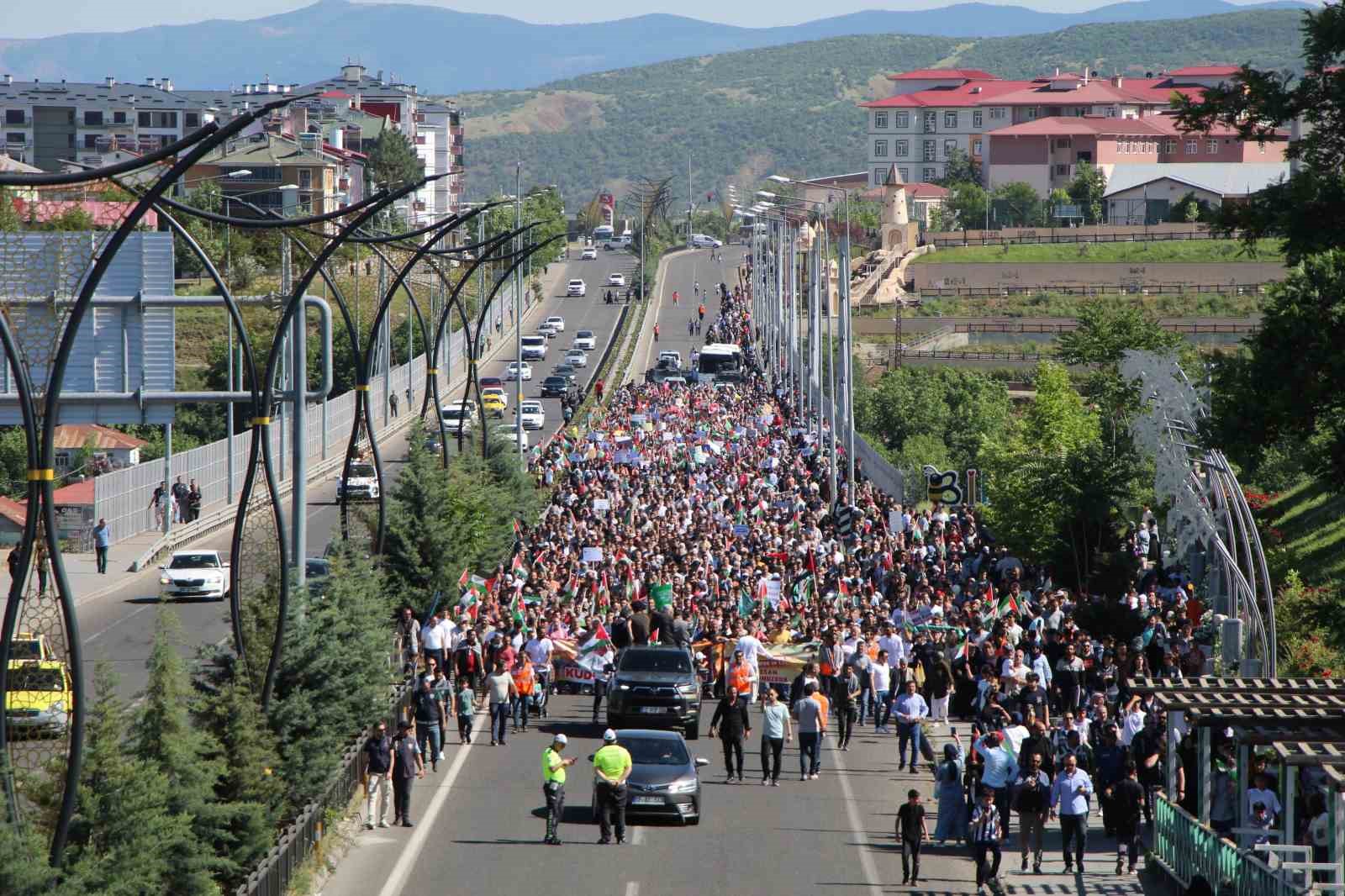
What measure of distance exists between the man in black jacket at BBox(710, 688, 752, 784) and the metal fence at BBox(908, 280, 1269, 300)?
115836mm

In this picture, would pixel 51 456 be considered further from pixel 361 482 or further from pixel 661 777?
pixel 361 482

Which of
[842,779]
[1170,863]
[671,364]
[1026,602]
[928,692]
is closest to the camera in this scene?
[1170,863]

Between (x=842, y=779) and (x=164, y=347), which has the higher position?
(x=164, y=347)

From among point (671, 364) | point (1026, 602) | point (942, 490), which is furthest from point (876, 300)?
point (1026, 602)

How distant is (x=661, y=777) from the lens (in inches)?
866

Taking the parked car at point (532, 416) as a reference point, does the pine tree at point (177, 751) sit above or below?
above

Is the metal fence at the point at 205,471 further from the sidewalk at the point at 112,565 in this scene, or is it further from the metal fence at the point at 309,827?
the metal fence at the point at 309,827

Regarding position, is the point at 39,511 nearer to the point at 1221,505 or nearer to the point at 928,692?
the point at 928,692

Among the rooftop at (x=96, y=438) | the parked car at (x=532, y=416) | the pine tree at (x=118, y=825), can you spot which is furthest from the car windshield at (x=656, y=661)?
the rooftop at (x=96, y=438)

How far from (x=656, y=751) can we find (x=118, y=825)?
854 centimetres

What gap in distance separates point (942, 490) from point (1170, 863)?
23481 mm

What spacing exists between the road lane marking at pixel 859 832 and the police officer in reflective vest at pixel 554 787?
Answer: 3.09 m

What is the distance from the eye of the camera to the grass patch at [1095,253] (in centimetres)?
14200

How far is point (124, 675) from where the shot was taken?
3206 cm
